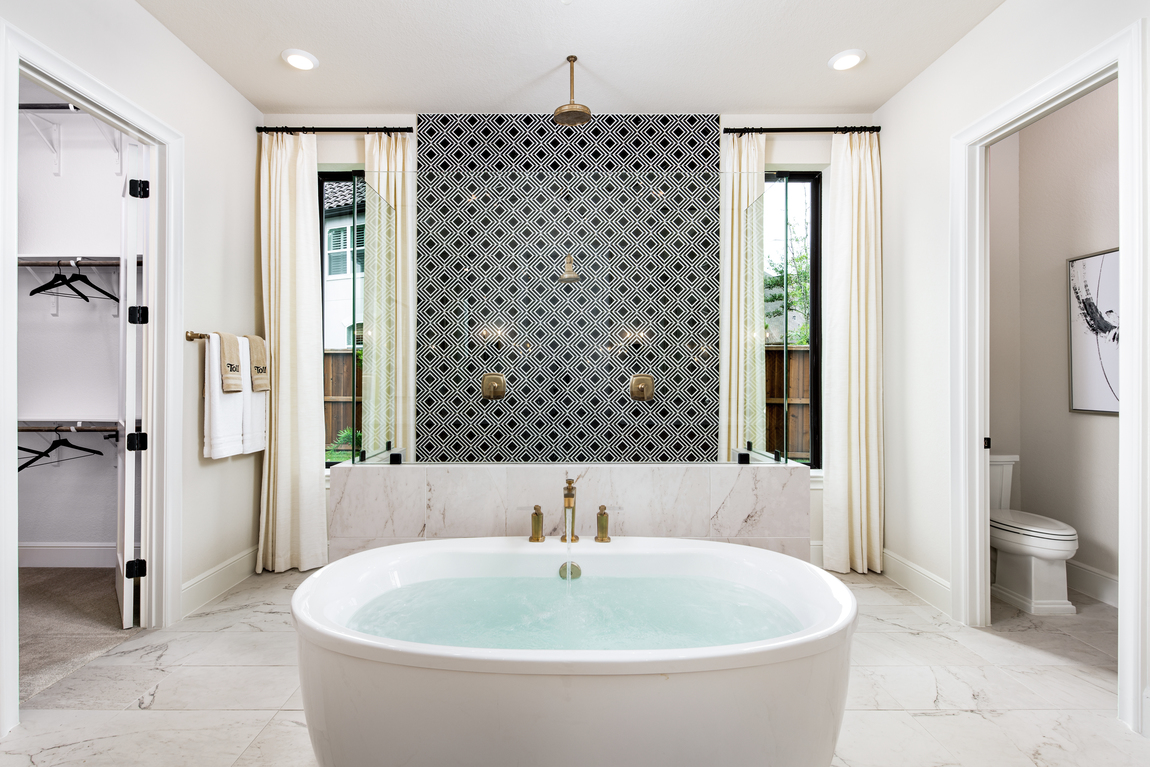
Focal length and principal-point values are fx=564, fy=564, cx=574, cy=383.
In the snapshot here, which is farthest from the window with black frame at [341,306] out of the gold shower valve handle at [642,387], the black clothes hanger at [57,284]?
the black clothes hanger at [57,284]

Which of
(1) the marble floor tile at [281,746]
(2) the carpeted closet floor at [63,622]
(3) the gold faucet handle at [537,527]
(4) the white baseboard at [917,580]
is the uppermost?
(3) the gold faucet handle at [537,527]

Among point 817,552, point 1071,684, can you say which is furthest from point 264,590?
point 1071,684

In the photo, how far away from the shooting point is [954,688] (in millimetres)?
2084

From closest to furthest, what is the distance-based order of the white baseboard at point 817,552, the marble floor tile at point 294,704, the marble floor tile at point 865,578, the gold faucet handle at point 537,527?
the marble floor tile at point 294,704 < the gold faucet handle at point 537,527 < the marble floor tile at point 865,578 < the white baseboard at point 817,552

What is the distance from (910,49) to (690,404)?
2.05 metres

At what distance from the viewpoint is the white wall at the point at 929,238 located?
2361 mm

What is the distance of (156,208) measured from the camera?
2602 millimetres

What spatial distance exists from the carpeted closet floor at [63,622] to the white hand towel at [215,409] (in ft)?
2.87

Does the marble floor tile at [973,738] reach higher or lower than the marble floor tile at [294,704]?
lower

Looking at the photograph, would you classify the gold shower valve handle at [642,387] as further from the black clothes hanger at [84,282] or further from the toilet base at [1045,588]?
the black clothes hanger at [84,282]

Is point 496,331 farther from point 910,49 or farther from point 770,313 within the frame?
point 910,49

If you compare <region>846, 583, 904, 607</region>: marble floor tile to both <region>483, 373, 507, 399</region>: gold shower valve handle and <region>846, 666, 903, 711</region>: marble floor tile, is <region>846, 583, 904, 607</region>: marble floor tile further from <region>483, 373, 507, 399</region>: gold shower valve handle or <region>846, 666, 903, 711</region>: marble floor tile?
<region>483, 373, 507, 399</region>: gold shower valve handle

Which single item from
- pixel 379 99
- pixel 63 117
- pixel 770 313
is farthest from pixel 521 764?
pixel 63 117

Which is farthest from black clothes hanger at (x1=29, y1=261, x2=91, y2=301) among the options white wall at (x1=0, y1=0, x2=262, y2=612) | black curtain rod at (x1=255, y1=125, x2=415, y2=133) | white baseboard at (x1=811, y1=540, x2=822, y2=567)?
white baseboard at (x1=811, y1=540, x2=822, y2=567)
